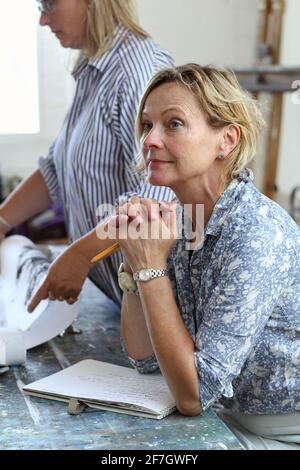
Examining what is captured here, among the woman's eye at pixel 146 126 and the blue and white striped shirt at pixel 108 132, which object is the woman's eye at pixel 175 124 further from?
the blue and white striped shirt at pixel 108 132

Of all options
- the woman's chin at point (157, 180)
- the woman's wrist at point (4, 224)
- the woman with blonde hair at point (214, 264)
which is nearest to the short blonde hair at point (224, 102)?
the woman with blonde hair at point (214, 264)

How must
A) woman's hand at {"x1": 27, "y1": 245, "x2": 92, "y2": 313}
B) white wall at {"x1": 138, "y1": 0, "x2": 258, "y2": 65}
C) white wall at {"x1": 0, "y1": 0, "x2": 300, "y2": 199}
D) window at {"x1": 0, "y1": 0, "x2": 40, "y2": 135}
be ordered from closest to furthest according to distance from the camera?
woman's hand at {"x1": 27, "y1": 245, "x2": 92, "y2": 313}
window at {"x1": 0, "y1": 0, "x2": 40, "y2": 135}
white wall at {"x1": 0, "y1": 0, "x2": 300, "y2": 199}
white wall at {"x1": 138, "y1": 0, "x2": 258, "y2": 65}

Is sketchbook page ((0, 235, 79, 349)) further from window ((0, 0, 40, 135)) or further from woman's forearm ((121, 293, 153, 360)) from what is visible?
window ((0, 0, 40, 135))

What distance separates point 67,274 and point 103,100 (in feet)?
1.41

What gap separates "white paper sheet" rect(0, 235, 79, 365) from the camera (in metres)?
1.64

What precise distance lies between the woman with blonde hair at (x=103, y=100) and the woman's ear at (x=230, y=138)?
36 centimetres

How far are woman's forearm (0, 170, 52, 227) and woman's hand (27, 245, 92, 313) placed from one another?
62cm

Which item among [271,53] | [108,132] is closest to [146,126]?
[108,132]

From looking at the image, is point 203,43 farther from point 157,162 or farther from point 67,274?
point 157,162

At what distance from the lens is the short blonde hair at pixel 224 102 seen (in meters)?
1.35

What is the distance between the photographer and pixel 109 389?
4.46 ft

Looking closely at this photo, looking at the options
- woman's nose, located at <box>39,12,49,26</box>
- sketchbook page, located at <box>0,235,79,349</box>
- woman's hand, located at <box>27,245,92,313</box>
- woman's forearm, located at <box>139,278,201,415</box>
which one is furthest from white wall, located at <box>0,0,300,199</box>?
woman's forearm, located at <box>139,278,201,415</box>

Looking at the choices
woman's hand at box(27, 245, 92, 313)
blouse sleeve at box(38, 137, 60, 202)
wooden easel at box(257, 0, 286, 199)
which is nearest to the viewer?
woman's hand at box(27, 245, 92, 313)
